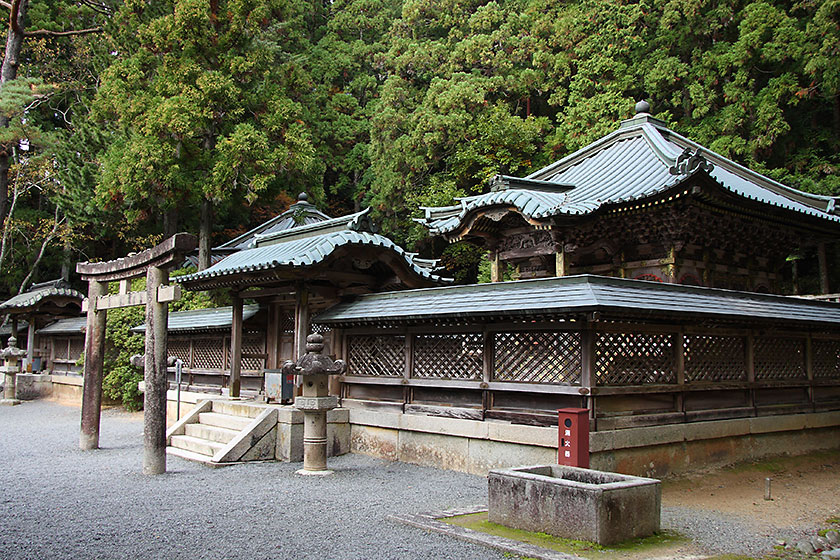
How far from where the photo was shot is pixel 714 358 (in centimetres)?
1023

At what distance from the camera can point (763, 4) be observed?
22562 millimetres

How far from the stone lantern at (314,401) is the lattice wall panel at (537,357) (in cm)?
250

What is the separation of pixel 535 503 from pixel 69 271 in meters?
31.0

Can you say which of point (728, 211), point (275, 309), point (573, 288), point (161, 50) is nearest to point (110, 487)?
point (275, 309)

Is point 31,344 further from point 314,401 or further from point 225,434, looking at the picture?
point 314,401

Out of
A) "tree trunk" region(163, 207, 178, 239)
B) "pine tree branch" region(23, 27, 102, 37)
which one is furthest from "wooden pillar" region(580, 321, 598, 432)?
"pine tree branch" region(23, 27, 102, 37)

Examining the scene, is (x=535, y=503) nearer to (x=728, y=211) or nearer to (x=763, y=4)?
(x=728, y=211)

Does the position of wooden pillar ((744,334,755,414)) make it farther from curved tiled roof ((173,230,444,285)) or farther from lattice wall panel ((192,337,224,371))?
lattice wall panel ((192,337,224,371))

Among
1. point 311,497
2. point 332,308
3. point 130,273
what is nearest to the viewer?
point 311,497

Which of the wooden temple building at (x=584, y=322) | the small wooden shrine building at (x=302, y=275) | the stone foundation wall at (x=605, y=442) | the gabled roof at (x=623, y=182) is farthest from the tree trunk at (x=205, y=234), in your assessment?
the stone foundation wall at (x=605, y=442)

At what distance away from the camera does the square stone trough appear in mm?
5895

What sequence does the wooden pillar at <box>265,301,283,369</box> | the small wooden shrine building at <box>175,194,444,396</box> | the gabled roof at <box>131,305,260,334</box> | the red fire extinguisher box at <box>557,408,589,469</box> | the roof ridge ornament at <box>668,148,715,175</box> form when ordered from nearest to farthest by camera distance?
the red fire extinguisher box at <box>557,408,589,469</box>
the small wooden shrine building at <box>175,194,444,396</box>
the roof ridge ornament at <box>668,148,715,175</box>
the wooden pillar at <box>265,301,283,369</box>
the gabled roof at <box>131,305,260,334</box>

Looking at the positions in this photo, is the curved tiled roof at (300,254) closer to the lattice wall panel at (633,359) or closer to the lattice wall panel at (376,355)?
the lattice wall panel at (376,355)

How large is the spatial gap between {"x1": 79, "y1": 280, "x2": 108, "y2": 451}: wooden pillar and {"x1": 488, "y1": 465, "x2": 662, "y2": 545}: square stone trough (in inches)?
334
